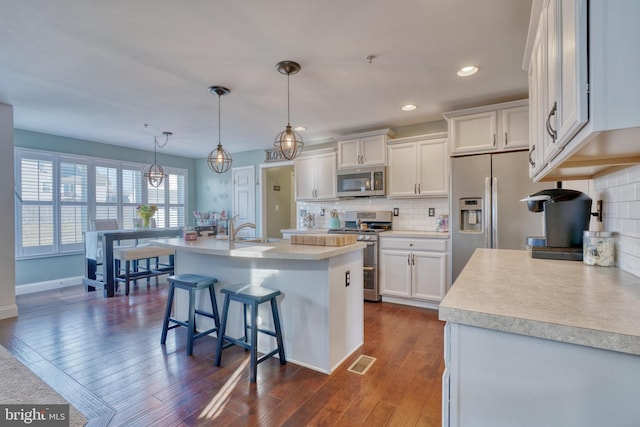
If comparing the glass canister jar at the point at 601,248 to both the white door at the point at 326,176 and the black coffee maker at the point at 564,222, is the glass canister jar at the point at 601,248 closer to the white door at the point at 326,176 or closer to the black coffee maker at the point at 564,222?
the black coffee maker at the point at 564,222

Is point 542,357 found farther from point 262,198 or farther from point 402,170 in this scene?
point 262,198

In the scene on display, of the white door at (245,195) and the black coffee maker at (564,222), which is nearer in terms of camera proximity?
the black coffee maker at (564,222)

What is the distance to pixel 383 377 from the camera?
221 centimetres

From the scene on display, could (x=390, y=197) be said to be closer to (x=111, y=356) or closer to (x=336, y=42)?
(x=336, y=42)

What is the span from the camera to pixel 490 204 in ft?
10.8

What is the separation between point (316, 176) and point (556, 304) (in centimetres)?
417

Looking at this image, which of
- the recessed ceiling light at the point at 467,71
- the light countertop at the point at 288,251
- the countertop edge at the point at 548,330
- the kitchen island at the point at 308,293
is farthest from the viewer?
the recessed ceiling light at the point at 467,71

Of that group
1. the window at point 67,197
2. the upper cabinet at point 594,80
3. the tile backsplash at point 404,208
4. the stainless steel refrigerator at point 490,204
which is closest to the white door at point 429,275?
the stainless steel refrigerator at point 490,204

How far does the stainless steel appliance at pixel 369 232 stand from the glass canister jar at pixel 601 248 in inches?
90.1

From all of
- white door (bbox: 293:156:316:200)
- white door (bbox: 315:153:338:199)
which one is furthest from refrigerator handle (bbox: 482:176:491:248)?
white door (bbox: 293:156:316:200)

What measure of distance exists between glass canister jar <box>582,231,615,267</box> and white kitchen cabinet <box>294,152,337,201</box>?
339 cm

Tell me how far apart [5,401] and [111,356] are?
7.98ft

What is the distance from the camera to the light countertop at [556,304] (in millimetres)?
745

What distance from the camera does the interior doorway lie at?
5.96m
